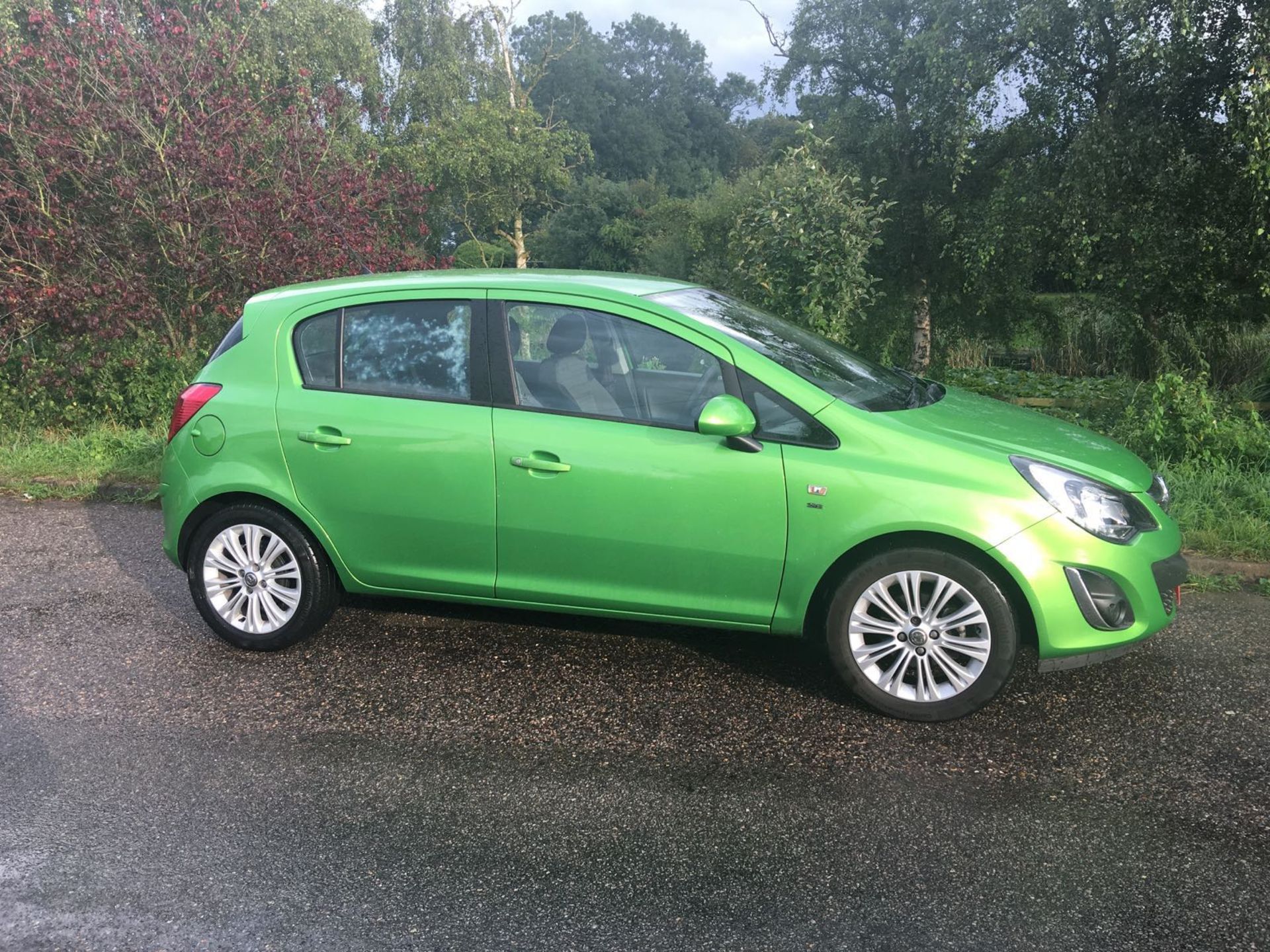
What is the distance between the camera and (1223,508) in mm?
7086

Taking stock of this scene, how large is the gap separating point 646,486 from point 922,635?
4.08 ft

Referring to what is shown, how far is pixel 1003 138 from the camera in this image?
1608 cm

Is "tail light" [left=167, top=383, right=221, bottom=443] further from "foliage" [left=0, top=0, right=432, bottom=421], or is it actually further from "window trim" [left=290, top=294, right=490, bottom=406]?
"foliage" [left=0, top=0, right=432, bottom=421]

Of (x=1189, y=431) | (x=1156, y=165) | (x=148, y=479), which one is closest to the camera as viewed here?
(x=1189, y=431)

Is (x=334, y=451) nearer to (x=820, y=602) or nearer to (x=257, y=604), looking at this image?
(x=257, y=604)

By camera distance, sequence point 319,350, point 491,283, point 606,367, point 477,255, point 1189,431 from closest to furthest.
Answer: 1. point 606,367
2. point 491,283
3. point 319,350
4. point 1189,431
5. point 477,255

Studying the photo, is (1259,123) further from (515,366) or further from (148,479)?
(148,479)

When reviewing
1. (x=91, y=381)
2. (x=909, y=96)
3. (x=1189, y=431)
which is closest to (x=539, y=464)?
(x=1189, y=431)

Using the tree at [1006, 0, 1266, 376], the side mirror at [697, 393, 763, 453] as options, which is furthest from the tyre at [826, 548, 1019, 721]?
the tree at [1006, 0, 1266, 376]

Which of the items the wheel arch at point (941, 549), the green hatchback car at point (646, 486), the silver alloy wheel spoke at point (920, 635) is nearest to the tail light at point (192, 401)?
the green hatchback car at point (646, 486)

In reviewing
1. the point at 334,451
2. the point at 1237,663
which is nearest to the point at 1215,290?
the point at 1237,663

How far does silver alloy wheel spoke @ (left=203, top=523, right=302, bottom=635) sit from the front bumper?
3.17 m

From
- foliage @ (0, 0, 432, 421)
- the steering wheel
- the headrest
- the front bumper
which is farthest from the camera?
foliage @ (0, 0, 432, 421)

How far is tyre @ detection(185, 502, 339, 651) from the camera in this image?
5199 mm
